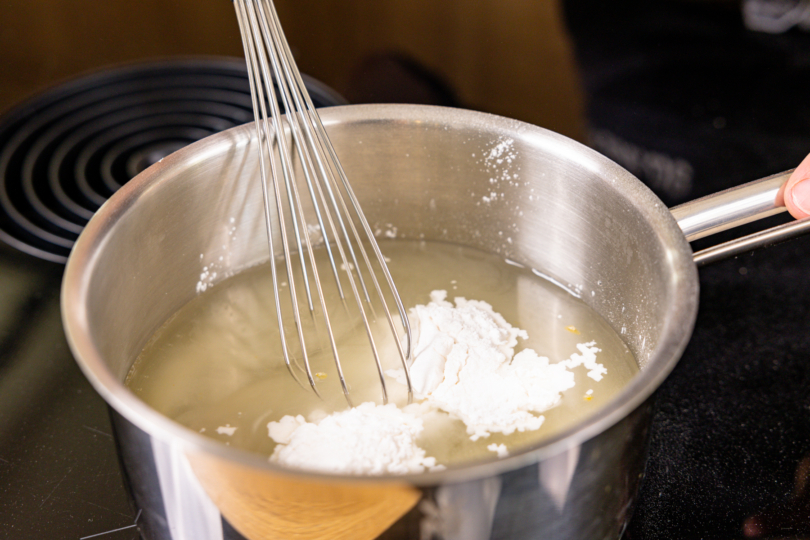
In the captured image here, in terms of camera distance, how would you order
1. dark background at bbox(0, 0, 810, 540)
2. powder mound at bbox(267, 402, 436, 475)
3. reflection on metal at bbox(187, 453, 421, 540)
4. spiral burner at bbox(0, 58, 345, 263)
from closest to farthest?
reflection on metal at bbox(187, 453, 421, 540), powder mound at bbox(267, 402, 436, 475), spiral burner at bbox(0, 58, 345, 263), dark background at bbox(0, 0, 810, 540)

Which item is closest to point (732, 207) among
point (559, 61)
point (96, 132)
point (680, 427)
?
point (680, 427)

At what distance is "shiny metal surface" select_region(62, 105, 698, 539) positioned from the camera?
31cm

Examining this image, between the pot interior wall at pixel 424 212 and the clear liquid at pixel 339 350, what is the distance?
0.05 ft

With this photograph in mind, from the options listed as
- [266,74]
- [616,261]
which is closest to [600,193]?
[616,261]

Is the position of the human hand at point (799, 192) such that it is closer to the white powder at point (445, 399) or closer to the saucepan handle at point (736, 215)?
the saucepan handle at point (736, 215)

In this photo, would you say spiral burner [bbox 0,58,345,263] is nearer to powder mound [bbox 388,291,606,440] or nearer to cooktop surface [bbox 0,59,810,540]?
cooktop surface [bbox 0,59,810,540]

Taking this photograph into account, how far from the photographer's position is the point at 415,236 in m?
0.66

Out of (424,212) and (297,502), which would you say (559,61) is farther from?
(297,502)

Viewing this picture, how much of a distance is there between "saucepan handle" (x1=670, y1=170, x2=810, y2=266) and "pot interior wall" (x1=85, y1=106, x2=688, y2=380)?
2cm

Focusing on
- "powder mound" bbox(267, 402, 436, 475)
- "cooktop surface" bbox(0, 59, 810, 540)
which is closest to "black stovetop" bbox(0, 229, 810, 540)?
"cooktop surface" bbox(0, 59, 810, 540)

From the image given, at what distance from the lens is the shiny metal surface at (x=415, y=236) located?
0.31 metres

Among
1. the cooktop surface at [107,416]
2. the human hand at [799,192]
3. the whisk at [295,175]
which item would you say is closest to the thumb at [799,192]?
the human hand at [799,192]

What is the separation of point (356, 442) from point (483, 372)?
0.11 meters

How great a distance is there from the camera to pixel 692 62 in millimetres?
756
